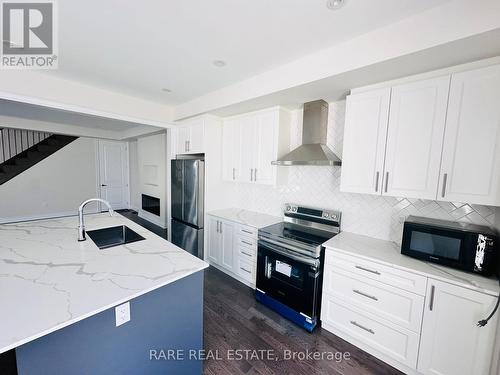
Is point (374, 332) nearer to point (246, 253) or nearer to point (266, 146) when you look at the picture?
point (246, 253)

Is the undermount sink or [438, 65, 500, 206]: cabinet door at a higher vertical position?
[438, 65, 500, 206]: cabinet door

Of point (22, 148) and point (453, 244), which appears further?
point (22, 148)

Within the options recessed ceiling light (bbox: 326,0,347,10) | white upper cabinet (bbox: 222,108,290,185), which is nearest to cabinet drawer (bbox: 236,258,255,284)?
white upper cabinet (bbox: 222,108,290,185)

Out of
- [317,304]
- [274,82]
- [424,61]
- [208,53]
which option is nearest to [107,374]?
[317,304]

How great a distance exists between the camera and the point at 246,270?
2779mm

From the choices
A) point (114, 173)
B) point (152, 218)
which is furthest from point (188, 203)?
point (114, 173)

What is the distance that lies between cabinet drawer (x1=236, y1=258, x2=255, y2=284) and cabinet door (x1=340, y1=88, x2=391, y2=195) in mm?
1504

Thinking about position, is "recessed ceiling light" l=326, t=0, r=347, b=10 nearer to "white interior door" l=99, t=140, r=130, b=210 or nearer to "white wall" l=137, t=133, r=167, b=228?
"white wall" l=137, t=133, r=167, b=228

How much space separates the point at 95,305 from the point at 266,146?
7.58 ft

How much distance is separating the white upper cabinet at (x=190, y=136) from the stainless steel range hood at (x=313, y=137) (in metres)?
1.34

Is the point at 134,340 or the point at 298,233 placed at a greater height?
the point at 298,233

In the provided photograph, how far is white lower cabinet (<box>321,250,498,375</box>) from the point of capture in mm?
1397

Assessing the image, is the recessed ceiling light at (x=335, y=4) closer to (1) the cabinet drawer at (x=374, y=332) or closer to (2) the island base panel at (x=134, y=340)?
(2) the island base panel at (x=134, y=340)

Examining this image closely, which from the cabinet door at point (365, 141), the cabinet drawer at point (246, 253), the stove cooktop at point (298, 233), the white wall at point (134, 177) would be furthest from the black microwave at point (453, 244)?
the white wall at point (134, 177)
